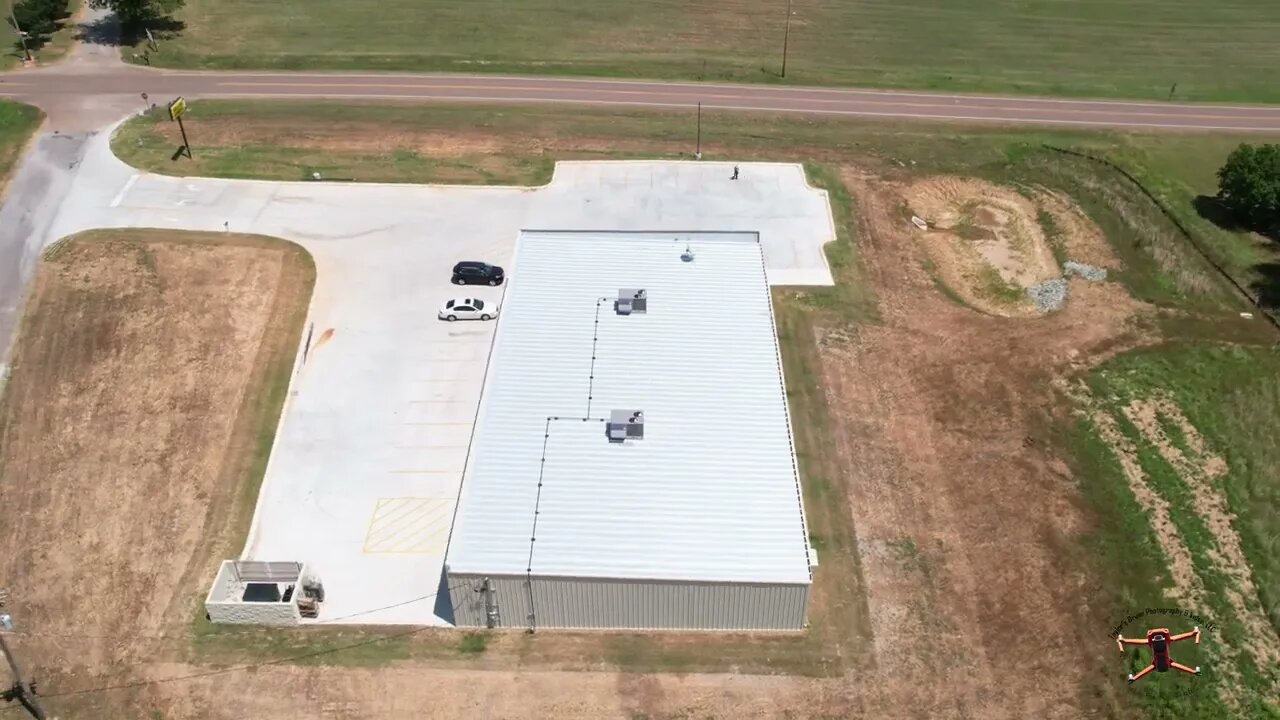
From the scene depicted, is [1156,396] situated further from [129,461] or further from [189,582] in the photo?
[129,461]

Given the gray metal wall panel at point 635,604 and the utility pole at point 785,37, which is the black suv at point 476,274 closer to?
the gray metal wall panel at point 635,604

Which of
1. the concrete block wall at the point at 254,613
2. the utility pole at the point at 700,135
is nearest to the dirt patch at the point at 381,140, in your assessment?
the utility pole at the point at 700,135

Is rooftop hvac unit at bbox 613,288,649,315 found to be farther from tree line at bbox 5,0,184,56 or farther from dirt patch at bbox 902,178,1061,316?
tree line at bbox 5,0,184,56

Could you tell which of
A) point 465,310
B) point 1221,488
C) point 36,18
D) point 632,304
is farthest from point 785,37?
point 36,18

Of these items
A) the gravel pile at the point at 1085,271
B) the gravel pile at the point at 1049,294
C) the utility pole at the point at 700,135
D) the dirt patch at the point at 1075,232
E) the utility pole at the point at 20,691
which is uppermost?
the utility pole at the point at 700,135

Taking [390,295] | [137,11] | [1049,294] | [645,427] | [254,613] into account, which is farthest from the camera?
[137,11]

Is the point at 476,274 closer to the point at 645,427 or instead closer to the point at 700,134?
the point at 645,427
